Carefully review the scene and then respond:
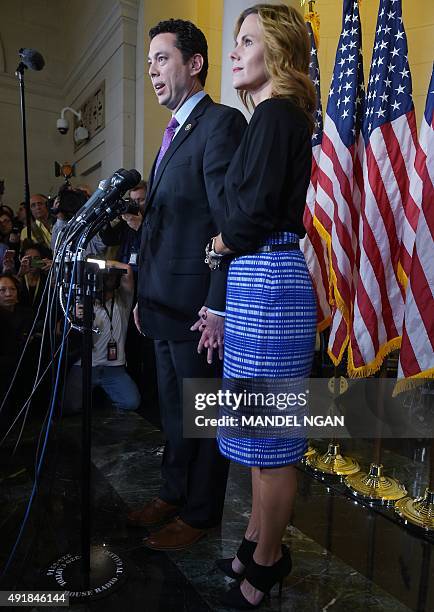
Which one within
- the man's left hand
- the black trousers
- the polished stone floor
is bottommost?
the polished stone floor

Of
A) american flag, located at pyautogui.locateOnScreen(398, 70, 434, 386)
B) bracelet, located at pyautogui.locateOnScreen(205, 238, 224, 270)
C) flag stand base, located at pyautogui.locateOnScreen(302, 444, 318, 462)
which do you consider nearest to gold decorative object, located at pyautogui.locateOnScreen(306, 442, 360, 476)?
flag stand base, located at pyautogui.locateOnScreen(302, 444, 318, 462)

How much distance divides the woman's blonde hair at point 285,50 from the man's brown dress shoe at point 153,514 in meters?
1.41

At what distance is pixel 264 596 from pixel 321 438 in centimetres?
152

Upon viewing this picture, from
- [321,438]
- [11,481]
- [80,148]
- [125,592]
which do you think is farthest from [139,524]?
[80,148]

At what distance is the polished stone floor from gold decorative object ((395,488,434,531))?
0.15ft

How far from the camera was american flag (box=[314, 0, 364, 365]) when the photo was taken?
2.32 m

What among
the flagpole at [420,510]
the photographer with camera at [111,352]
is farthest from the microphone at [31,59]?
the flagpole at [420,510]

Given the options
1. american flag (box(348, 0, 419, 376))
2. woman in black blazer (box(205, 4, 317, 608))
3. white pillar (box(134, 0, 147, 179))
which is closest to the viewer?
woman in black blazer (box(205, 4, 317, 608))

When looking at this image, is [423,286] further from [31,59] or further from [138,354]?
[31,59]

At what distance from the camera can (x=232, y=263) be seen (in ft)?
3.89

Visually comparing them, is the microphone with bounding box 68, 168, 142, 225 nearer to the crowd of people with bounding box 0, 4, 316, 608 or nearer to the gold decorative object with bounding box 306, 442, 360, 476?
the crowd of people with bounding box 0, 4, 316, 608

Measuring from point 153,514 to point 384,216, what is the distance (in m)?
1.67

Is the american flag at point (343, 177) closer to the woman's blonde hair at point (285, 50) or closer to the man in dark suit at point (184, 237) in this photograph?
the man in dark suit at point (184, 237)

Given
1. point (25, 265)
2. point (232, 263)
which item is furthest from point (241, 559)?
point (25, 265)
